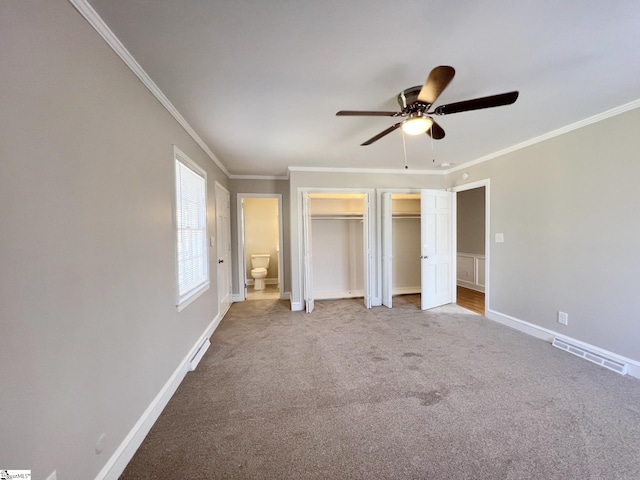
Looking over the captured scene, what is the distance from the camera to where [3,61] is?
88 centimetres

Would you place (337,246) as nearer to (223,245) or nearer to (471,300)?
(223,245)

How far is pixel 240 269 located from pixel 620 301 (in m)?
5.22

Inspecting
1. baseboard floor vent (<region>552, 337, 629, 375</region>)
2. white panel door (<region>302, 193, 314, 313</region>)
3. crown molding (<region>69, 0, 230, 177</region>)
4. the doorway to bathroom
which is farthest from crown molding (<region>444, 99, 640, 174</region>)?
the doorway to bathroom

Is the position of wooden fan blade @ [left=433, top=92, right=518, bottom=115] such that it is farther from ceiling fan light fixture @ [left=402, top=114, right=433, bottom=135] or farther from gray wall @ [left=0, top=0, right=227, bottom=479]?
gray wall @ [left=0, top=0, right=227, bottom=479]

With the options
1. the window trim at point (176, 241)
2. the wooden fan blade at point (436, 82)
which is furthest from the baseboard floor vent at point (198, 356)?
the wooden fan blade at point (436, 82)

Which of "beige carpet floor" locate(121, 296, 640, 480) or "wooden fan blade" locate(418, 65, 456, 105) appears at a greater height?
"wooden fan blade" locate(418, 65, 456, 105)

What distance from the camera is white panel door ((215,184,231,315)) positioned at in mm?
4148

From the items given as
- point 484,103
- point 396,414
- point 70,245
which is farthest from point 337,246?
point 70,245

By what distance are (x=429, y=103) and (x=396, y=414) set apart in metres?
2.22

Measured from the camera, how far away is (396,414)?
189 cm

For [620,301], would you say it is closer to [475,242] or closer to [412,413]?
[412,413]

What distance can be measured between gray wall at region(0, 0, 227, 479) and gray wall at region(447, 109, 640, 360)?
4111 mm

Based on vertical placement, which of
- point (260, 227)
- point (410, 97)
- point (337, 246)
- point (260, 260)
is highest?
point (410, 97)

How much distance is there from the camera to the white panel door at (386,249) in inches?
179
